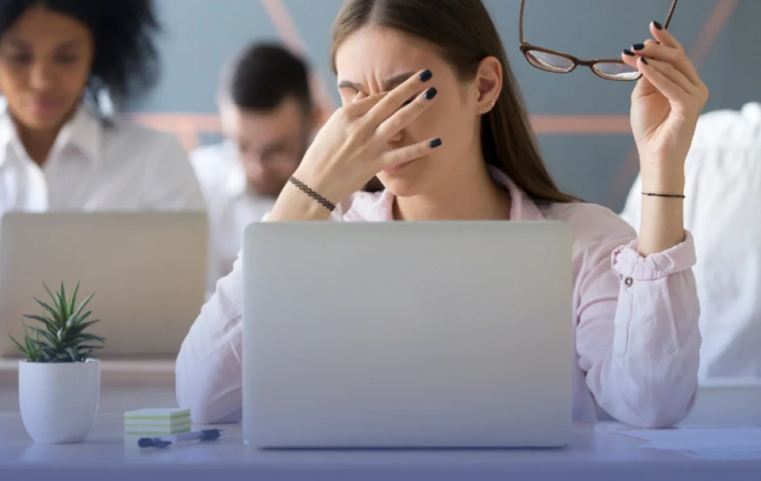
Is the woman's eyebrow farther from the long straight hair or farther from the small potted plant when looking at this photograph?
the small potted plant

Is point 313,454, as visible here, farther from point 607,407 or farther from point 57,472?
point 607,407

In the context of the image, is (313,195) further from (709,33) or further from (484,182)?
(709,33)

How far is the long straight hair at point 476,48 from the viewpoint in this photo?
1.89m

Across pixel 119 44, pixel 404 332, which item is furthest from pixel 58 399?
pixel 119 44

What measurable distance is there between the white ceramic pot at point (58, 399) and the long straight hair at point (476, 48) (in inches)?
28.2

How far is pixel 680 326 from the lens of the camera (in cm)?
162

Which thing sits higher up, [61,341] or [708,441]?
[61,341]

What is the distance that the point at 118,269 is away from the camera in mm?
2463

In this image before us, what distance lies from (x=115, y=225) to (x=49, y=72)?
221 centimetres

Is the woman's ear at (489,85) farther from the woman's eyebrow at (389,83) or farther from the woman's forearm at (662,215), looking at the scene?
the woman's forearm at (662,215)

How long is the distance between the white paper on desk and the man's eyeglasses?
0.49 metres

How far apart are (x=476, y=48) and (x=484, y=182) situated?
211 millimetres

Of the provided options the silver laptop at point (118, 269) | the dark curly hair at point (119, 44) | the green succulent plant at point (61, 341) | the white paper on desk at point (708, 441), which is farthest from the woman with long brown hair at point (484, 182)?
the dark curly hair at point (119, 44)

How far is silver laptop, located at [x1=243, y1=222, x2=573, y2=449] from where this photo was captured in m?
1.26
